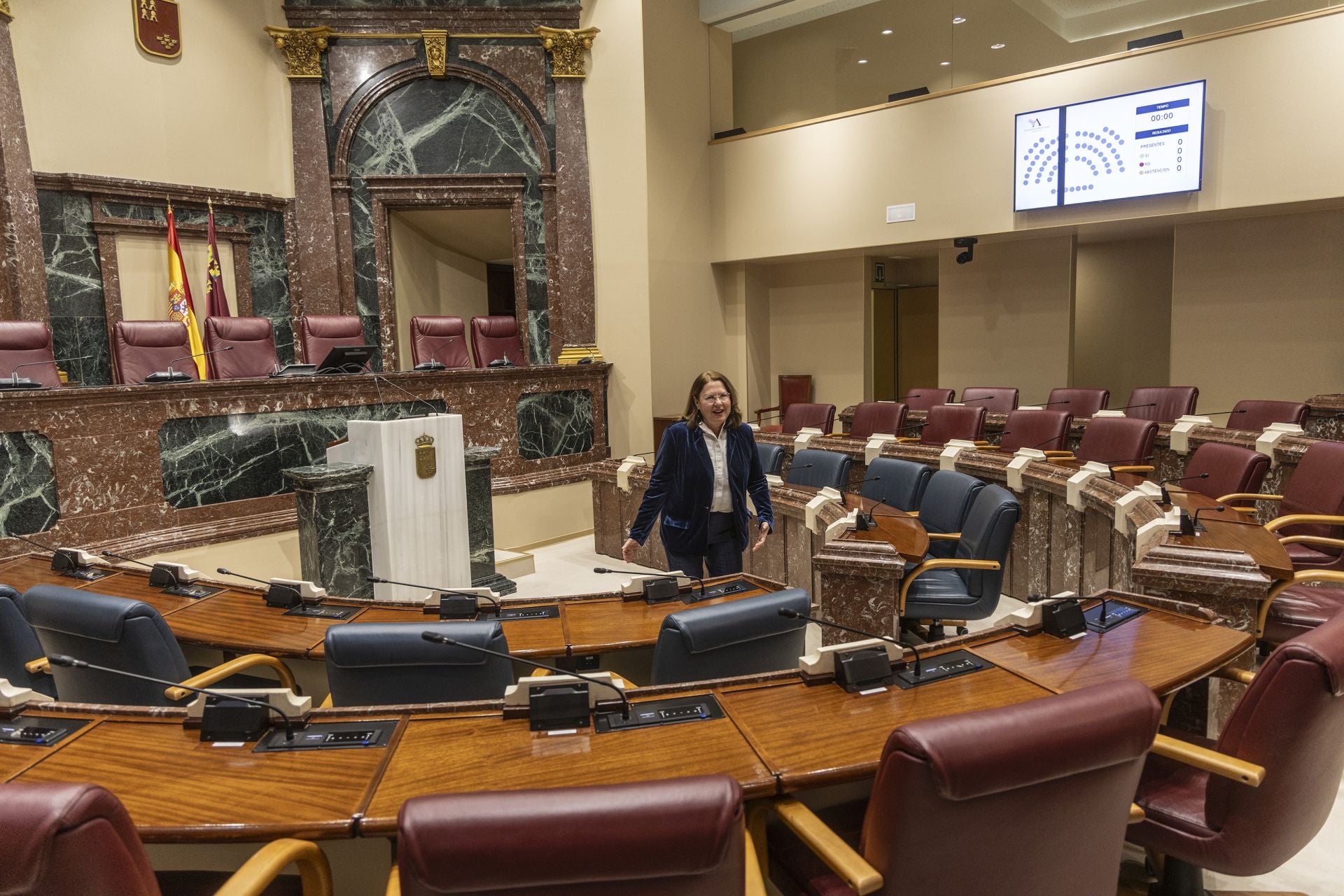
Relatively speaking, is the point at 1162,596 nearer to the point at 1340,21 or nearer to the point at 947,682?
the point at 947,682

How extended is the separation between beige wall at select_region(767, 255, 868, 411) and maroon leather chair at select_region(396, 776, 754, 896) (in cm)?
Result: 864

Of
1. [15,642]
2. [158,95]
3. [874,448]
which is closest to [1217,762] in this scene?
[15,642]

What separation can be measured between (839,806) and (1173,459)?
415 cm

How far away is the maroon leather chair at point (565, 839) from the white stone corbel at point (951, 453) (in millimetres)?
3952

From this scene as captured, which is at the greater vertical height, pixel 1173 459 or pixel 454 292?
pixel 454 292

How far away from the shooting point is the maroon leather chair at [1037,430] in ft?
17.6

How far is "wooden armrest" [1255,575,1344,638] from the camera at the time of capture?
244cm

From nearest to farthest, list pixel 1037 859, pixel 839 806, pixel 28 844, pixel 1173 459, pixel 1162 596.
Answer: pixel 28 844
pixel 1037 859
pixel 839 806
pixel 1162 596
pixel 1173 459

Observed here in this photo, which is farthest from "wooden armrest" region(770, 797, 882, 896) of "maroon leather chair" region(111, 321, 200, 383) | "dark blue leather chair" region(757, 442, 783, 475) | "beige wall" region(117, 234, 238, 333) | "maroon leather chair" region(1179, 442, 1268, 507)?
"beige wall" region(117, 234, 238, 333)

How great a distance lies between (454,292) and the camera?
9219 mm

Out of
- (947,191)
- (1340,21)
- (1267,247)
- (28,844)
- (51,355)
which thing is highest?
(1340,21)

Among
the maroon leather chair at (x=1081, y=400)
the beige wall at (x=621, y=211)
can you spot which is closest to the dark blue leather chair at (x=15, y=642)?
the beige wall at (x=621, y=211)

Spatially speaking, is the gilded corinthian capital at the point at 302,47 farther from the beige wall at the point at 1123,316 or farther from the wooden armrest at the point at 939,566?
the beige wall at the point at 1123,316

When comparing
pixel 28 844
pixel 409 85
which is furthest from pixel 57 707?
pixel 409 85
